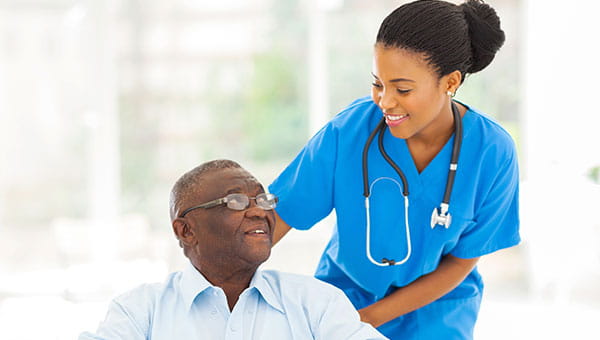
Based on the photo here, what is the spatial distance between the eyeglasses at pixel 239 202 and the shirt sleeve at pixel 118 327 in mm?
229

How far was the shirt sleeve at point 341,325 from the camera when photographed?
1430mm

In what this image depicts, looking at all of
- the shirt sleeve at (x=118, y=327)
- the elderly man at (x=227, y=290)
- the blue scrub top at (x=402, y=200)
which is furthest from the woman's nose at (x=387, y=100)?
the shirt sleeve at (x=118, y=327)

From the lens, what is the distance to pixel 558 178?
158 inches

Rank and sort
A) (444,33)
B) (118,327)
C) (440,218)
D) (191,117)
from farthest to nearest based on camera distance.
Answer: (191,117) → (440,218) → (444,33) → (118,327)

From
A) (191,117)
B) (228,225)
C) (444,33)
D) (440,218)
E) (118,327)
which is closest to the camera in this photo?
(118,327)

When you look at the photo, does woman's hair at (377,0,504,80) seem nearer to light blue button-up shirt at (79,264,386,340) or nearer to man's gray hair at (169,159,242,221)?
man's gray hair at (169,159,242,221)

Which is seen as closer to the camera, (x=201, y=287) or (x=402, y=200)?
(x=201, y=287)

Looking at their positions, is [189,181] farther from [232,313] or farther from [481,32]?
[481,32]

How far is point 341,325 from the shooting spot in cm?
146

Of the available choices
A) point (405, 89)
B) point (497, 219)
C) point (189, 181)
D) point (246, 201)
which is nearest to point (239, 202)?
point (246, 201)

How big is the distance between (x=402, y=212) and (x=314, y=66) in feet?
9.58

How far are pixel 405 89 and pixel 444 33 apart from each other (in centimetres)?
15

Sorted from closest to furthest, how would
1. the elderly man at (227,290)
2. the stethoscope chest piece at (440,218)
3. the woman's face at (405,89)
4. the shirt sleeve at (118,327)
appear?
the shirt sleeve at (118,327) → the elderly man at (227,290) → the woman's face at (405,89) → the stethoscope chest piece at (440,218)

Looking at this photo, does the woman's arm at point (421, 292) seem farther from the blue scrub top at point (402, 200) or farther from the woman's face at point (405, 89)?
the woman's face at point (405, 89)
